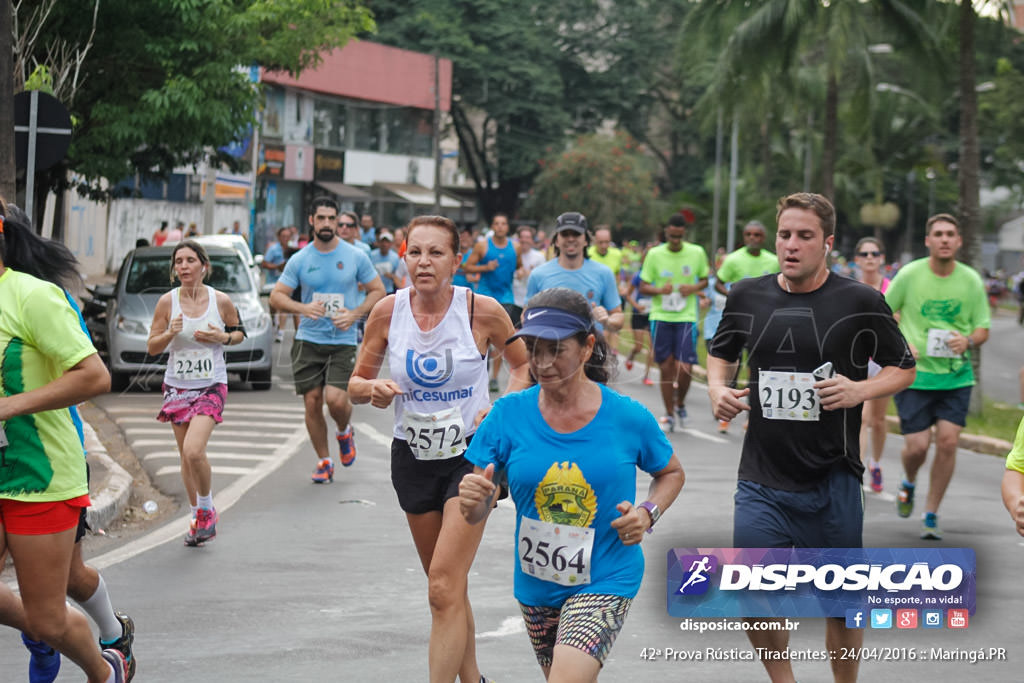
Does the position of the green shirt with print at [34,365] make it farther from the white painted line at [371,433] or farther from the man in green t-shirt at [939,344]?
the white painted line at [371,433]

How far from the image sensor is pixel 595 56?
2589 inches

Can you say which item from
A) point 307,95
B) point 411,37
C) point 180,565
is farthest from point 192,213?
point 180,565

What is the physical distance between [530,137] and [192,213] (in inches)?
728

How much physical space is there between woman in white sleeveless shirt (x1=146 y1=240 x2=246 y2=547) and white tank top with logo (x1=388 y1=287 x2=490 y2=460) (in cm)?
313

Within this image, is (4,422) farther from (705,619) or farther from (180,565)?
(180,565)

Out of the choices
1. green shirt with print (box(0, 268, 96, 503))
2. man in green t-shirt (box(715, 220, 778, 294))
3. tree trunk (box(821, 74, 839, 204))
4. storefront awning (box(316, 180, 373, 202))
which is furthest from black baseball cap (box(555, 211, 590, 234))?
storefront awning (box(316, 180, 373, 202))

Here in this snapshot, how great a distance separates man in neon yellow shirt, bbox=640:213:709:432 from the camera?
14797 mm

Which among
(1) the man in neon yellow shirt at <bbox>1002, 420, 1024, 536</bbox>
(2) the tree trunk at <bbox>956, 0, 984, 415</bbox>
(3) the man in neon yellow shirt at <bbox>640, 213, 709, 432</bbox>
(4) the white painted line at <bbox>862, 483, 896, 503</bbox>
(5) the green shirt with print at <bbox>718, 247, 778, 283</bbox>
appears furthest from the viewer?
(2) the tree trunk at <bbox>956, 0, 984, 415</bbox>

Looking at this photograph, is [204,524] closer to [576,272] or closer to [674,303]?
[576,272]

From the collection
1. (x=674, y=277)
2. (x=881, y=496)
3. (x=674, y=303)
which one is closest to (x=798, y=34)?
(x=674, y=277)

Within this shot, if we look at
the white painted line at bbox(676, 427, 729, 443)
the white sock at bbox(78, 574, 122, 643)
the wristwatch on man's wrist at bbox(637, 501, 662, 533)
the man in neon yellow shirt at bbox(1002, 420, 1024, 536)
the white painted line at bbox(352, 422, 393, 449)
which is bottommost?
the white painted line at bbox(352, 422, 393, 449)

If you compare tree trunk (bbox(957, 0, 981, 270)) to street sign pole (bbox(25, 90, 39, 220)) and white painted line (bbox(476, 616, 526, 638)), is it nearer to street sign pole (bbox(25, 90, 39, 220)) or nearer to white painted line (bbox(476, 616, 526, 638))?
street sign pole (bbox(25, 90, 39, 220))

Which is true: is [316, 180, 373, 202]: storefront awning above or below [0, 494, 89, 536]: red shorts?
above

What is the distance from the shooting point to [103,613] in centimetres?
555
